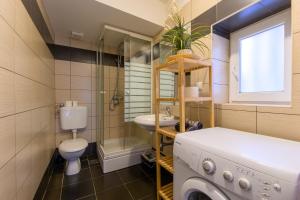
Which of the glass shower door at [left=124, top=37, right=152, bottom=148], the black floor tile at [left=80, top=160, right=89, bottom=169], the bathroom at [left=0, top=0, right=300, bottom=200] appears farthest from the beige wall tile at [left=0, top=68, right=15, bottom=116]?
the black floor tile at [left=80, top=160, right=89, bottom=169]

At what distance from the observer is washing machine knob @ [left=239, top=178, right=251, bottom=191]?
50 cm

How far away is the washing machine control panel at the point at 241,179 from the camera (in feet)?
1.47

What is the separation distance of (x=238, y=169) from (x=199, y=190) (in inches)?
10.1

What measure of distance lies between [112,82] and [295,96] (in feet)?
7.63

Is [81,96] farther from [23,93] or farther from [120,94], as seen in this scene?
[23,93]

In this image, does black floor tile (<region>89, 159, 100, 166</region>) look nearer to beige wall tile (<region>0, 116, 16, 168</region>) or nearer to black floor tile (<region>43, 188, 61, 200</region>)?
black floor tile (<region>43, 188, 61, 200</region>)

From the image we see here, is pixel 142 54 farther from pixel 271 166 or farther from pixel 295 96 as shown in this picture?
pixel 271 166

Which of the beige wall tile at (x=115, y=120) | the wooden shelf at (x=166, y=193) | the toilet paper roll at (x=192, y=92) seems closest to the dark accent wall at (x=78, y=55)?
the beige wall tile at (x=115, y=120)

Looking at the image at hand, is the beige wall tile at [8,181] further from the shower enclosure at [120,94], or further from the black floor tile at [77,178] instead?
the shower enclosure at [120,94]

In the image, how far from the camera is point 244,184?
0.51 metres

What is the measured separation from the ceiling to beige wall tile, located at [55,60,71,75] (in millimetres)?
405

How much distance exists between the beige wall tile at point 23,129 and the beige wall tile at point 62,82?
1.27 metres

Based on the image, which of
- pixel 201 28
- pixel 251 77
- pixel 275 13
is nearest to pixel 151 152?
pixel 251 77

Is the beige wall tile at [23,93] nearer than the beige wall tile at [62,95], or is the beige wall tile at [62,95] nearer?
the beige wall tile at [23,93]
